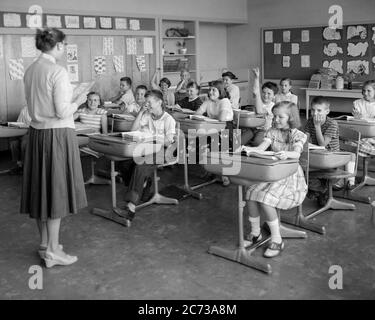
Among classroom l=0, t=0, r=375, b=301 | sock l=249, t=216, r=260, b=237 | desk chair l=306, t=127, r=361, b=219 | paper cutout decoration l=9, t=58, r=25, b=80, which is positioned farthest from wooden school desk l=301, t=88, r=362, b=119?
sock l=249, t=216, r=260, b=237

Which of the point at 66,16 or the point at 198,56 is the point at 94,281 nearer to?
the point at 66,16

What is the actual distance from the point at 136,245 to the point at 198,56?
21.4ft

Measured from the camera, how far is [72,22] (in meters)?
7.33

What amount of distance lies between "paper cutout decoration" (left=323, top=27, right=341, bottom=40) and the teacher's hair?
7288mm

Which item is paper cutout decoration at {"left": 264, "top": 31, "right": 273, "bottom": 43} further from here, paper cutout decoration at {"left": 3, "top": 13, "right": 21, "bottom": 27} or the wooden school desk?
paper cutout decoration at {"left": 3, "top": 13, "right": 21, "bottom": 27}

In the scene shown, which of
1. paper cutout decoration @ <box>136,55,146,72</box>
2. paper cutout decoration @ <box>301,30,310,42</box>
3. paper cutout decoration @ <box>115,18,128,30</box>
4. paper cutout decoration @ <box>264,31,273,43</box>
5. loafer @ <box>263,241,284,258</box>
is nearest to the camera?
loafer @ <box>263,241,284,258</box>

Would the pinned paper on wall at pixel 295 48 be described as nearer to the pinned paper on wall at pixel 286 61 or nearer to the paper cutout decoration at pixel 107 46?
the pinned paper on wall at pixel 286 61

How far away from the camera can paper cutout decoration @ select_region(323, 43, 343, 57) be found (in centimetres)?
916

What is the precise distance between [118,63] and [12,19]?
1.89 metres

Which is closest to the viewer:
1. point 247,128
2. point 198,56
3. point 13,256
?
point 13,256

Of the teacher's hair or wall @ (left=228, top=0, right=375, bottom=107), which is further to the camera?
wall @ (left=228, top=0, right=375, bottom=107)

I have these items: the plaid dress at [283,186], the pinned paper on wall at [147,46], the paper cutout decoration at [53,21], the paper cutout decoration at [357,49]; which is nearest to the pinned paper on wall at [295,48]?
the paper cutout decoration at [357,49]

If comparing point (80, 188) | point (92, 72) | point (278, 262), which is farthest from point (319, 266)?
point (92, 72)

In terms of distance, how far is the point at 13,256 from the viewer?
10.8 feet
